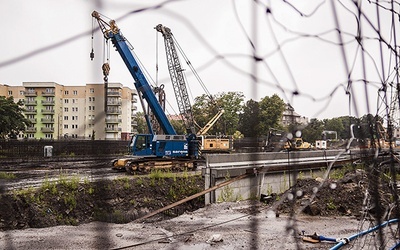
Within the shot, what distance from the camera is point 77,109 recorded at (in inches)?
42.9

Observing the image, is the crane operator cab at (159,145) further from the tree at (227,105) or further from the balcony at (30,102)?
the balcony at (30,102)

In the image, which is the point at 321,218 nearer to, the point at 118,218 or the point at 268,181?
the point at 268,181

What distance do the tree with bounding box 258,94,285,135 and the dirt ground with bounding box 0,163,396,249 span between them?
1401 mm

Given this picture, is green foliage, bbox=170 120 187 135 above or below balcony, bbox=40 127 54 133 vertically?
above

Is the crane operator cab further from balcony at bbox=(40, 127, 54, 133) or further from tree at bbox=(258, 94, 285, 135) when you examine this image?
tree at bbox=(258, 94, 285, 135)

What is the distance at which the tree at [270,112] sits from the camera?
1122 mm

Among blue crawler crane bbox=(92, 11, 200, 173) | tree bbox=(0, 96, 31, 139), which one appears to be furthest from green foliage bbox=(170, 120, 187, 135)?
tree bbox=(0, 96, 31, 139)

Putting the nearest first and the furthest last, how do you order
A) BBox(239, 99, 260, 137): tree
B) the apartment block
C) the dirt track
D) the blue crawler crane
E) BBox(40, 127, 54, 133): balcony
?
1. the apartment block
2. BBox(239, 99, 260, 137): tree
3. BBox(40, 127, 54, 133): balcony
4. the dirt track
5. the blue crawler crane

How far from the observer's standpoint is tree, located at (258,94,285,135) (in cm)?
112

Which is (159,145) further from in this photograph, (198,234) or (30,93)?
(30,93)

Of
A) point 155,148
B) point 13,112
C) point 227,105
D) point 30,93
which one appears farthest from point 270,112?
point 155,148

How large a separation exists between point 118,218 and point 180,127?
6.61 metres

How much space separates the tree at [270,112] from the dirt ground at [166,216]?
4.60 ft

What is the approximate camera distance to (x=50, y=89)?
1.22m
